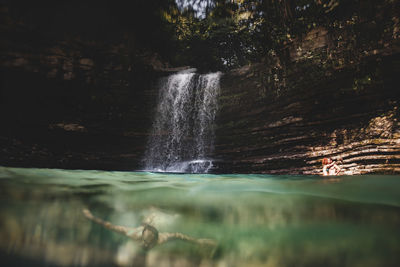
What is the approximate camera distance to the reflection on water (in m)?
1.93

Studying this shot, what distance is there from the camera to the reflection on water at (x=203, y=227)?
1.93 m

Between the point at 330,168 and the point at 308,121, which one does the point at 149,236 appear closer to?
the point at 330,168

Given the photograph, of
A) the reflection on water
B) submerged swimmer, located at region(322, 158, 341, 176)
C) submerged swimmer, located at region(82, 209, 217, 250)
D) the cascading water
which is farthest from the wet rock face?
submerged swimmer, located at region(82, 209, 217, 250)

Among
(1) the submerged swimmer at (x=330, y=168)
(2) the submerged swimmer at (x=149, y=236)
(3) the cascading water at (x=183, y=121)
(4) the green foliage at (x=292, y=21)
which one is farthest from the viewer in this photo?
(3) the cascading water at (x=183, y=121)

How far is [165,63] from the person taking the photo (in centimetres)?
1405

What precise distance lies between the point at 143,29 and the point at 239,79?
684 cm

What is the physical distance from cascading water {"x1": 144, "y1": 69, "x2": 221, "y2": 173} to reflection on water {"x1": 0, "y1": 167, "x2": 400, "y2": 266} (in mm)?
8455

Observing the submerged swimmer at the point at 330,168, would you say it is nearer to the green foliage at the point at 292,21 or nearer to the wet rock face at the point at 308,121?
the wet rock face at the point at 308,121

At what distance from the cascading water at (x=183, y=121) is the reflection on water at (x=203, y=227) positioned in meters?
8.46

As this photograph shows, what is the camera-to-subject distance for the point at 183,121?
468 inches

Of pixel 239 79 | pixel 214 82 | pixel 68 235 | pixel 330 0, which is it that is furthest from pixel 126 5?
pixel 68 235

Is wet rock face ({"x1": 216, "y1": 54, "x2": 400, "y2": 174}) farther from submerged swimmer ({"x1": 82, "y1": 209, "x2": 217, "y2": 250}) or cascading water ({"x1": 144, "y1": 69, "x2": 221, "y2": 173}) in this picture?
submerged swimmer ({"x1": 82, "y1": 209, "x2": 217, "y2": 250})

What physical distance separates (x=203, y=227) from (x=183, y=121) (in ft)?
32.2

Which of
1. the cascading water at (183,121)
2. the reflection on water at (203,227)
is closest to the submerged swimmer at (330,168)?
the reflection on water at (203,227)
